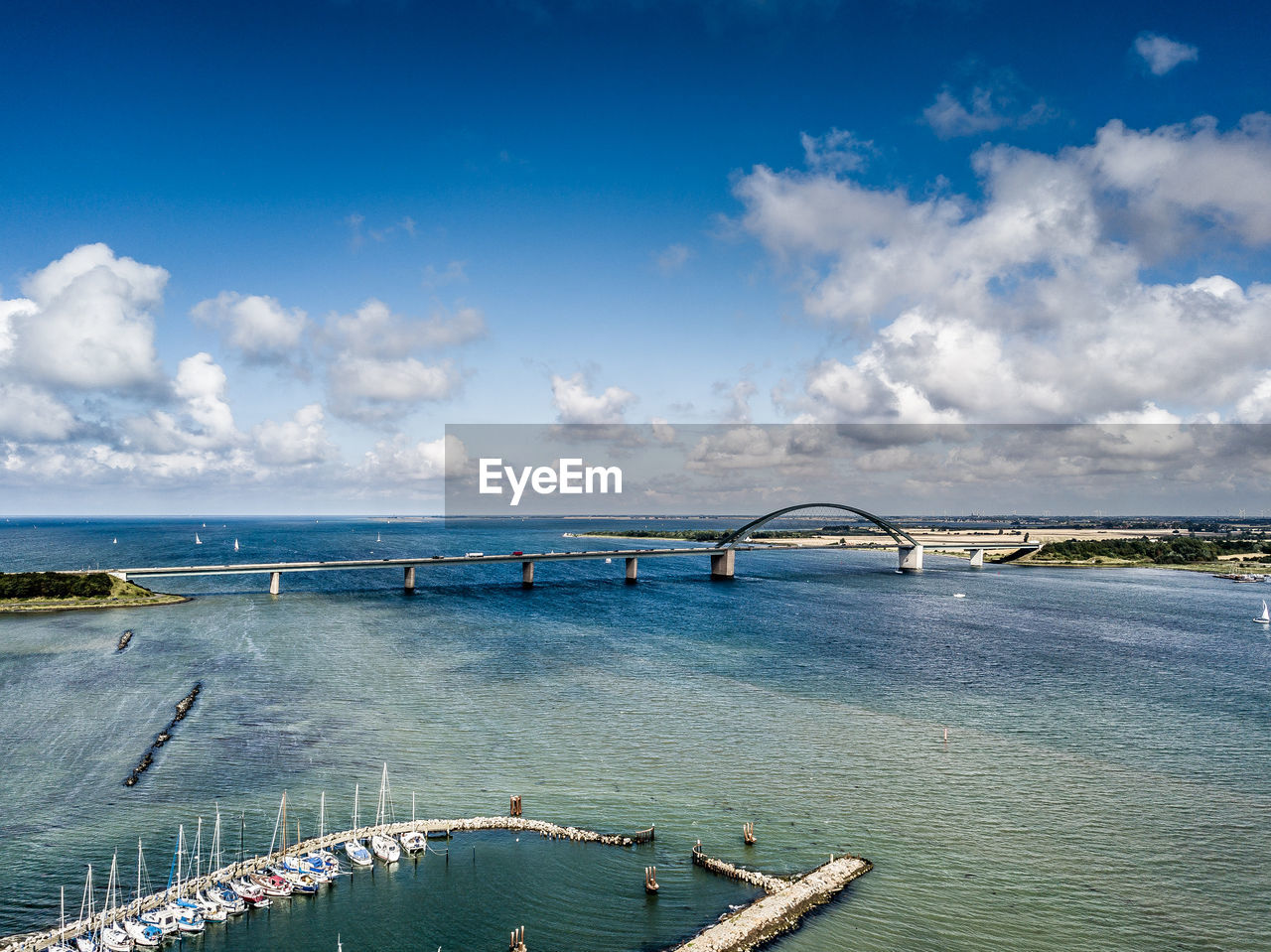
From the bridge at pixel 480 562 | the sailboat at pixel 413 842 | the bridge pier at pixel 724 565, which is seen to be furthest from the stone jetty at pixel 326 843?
the bridge pier at pixel 724 565

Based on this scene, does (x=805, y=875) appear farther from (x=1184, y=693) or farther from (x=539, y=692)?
(x=1184, y=693)

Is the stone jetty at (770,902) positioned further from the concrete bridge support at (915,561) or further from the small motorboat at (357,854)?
the concrete bridge support at (915,561)

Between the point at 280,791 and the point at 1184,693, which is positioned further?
the point at 1184,693

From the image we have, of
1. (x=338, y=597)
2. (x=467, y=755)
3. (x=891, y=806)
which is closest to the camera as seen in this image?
(x=891, y=806)

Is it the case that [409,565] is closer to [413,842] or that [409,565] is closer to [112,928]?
[413,842]

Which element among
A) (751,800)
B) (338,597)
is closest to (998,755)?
(751,800)

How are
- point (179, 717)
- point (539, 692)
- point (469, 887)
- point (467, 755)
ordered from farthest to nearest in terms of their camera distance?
1. point (539, 692)
2. point (179, 717)
3. point (467, 755)
4. point (469, 887)
